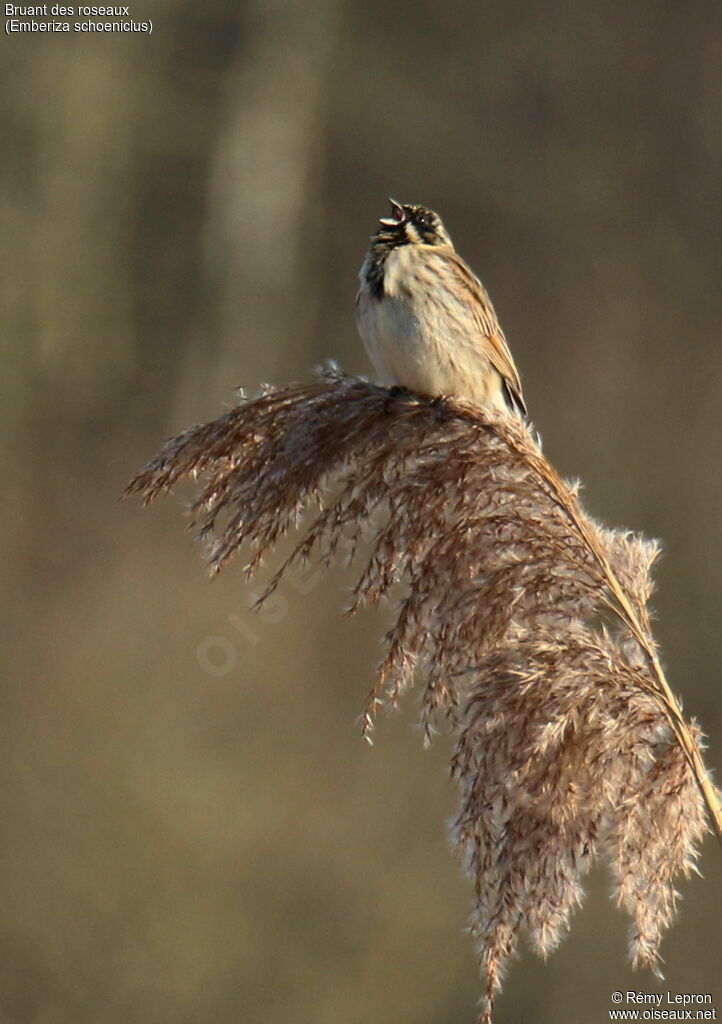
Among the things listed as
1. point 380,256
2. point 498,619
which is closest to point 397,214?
point 380,256

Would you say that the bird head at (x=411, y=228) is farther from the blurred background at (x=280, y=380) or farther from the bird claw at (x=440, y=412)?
the blurred background at (x=280, y=380)

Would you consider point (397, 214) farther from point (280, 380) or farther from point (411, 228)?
point (280, 380)

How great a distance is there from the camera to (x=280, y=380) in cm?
994

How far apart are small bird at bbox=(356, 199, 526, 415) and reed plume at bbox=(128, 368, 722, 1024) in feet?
3.37

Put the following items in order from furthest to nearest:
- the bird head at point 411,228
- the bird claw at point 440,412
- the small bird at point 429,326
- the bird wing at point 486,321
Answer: the bird head at point 411,228
the bird wing at point 486,321
the small bird at point 429,326
the bird claw at point 440,412

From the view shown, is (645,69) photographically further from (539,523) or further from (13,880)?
(539,523)

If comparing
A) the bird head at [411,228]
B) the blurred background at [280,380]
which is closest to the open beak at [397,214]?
the bird head at [411,228]

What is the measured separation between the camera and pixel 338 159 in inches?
426

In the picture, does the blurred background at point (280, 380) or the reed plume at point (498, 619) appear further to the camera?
the blurred background at point (280, 380)

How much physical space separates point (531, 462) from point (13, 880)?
5.28 meters

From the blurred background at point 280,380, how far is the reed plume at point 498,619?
3.44m

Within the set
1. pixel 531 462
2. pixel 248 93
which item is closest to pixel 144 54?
pixel 248 93

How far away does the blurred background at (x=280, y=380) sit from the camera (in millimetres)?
6930

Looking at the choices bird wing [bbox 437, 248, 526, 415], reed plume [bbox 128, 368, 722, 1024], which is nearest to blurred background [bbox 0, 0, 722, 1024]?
bird wing [bbox 437, 248, 526, 415]
